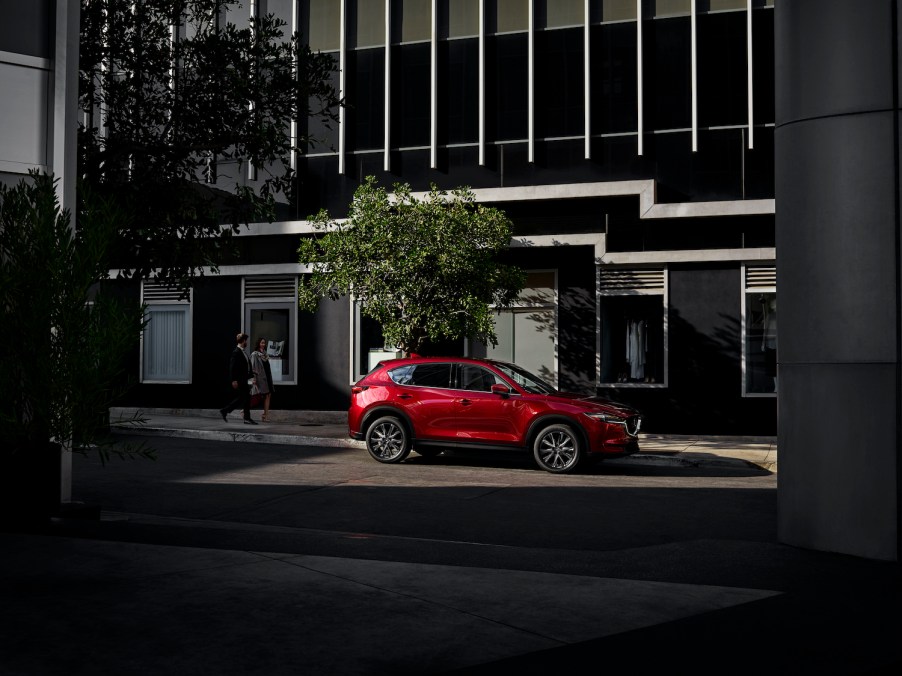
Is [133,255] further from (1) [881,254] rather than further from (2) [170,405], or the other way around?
(2) [170,405]

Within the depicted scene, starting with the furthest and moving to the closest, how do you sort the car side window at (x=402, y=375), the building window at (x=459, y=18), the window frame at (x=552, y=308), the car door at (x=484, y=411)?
the building window at (x=459, y=18) → the window frame at (x=552, y=308) → the car side window at (x=402, y=375) → the car door at (x=484, y=411)

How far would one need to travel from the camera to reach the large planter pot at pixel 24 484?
28.7 feet

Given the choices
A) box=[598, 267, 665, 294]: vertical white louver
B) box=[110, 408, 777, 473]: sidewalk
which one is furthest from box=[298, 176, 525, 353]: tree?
box=[598, 267, 665, 294]: vertical white louver

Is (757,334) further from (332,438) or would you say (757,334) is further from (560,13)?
(332,438)

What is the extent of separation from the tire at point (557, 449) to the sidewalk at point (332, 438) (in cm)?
225

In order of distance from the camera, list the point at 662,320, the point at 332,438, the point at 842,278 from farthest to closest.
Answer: the point at 662,320 < the point at 332,438 < the point at 842,278

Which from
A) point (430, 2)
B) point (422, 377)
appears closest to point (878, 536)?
point (422, 377)

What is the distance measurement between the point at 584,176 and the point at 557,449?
9259mm

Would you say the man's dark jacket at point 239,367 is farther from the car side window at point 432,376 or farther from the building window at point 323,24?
the building window at point 323,24

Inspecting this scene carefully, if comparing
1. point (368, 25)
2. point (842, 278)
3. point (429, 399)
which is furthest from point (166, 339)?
point (842, 278)

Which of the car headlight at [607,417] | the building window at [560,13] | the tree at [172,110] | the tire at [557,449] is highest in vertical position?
the building window at [560,13]

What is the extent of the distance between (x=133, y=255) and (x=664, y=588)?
9.09m

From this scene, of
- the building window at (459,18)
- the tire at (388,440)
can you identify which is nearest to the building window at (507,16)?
the building window at (459,18)

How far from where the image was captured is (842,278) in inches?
328
